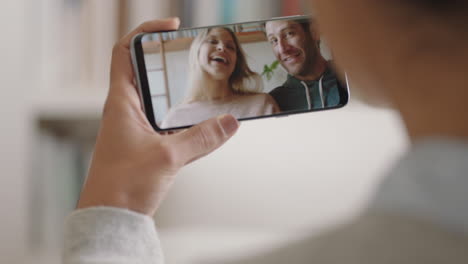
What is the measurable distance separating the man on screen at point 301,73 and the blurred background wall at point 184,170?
19.0 inches

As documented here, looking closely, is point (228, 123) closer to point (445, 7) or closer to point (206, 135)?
point (206, 135)

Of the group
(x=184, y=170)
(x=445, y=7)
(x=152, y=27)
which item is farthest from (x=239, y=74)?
(x=184, y=170)

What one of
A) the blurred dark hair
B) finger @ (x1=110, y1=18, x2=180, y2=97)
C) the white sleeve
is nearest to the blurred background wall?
finger @ (x1=110, y1=18, x2=180, y2=97)

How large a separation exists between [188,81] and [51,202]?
64cm

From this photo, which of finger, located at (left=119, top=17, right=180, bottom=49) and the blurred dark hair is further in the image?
finger, located at (left=119, top=17, right=180, bottom=49)

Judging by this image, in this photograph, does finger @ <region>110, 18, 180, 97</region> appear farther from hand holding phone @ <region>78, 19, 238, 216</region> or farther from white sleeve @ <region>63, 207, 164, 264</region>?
white sleeve @ <region>63, 207, 164, 264</region>

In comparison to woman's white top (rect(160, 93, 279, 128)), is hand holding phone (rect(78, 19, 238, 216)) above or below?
below

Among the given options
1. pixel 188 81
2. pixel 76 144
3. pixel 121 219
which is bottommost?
pixel 76 144

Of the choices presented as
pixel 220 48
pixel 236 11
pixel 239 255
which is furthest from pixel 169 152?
pixel 236 11

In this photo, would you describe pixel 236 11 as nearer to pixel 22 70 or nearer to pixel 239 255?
pixel 22 70

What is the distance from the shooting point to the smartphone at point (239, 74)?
566mm

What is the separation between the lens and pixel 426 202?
205mm

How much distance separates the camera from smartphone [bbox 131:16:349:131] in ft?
1.86

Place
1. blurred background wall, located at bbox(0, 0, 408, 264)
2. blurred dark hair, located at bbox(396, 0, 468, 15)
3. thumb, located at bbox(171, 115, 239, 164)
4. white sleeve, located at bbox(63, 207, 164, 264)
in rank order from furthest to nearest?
blurred background wall, located at bbox(0, 0, 408, 264)
thumb, located at bbox(171, 115, 239, 164)
white sleeve, located at bbox(63, 207, 164, 264)
blurred dark hair, located at bbox(396, 0, 468, 15)
